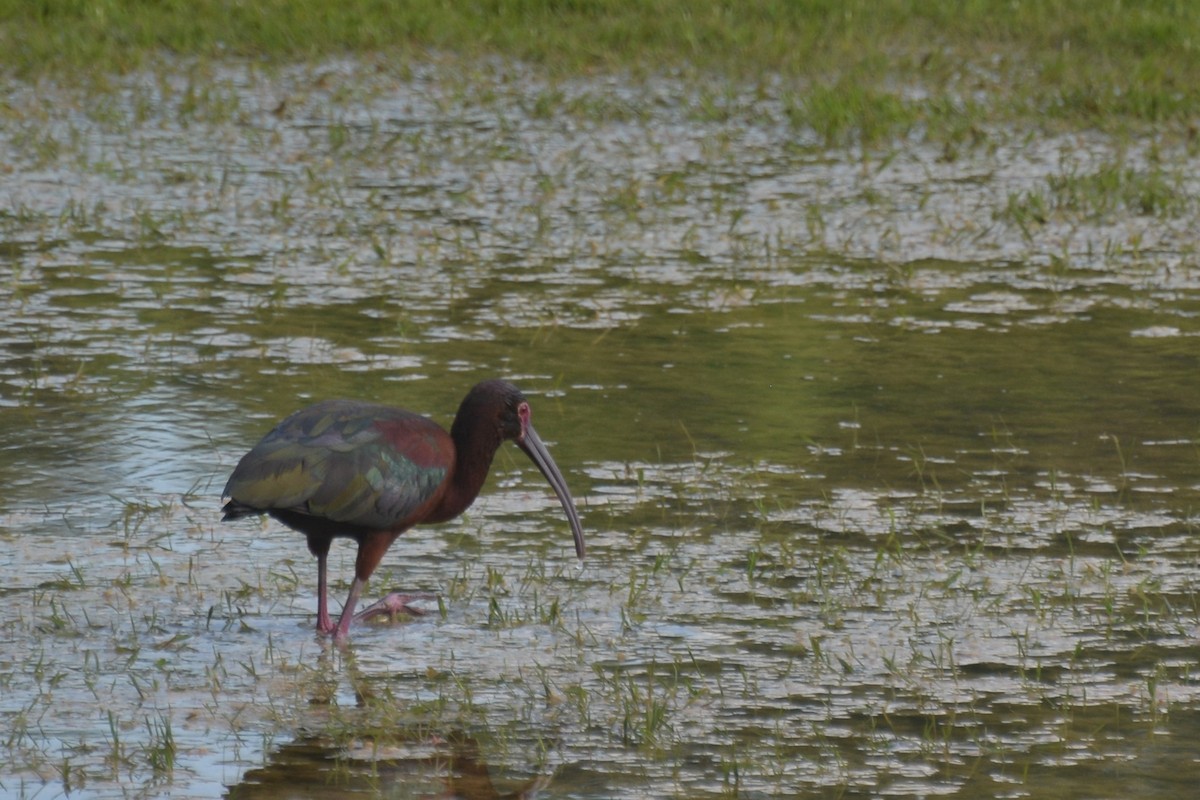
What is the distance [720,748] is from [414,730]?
731 millimetres

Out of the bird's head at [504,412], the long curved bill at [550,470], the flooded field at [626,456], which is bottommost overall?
the flooded field at [626,456]

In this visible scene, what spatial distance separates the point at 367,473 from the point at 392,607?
42cm

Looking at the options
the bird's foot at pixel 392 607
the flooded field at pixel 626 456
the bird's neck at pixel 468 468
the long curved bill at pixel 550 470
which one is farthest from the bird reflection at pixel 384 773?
the long curved bill at pixel 550 470

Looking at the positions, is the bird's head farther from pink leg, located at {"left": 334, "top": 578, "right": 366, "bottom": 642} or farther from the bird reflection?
the bird reflection

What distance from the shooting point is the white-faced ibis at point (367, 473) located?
225 inches

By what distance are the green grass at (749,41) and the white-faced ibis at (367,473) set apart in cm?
897

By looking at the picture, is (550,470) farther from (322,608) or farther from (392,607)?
(322,608)

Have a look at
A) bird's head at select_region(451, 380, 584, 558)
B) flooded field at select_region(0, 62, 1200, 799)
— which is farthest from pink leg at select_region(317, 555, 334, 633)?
bird's head at select_region(451, 380, 584, 558)

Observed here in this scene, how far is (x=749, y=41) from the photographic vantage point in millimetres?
17344

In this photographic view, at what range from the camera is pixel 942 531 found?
22.3 ft

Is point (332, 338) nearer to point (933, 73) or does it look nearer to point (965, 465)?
point (965, 465)

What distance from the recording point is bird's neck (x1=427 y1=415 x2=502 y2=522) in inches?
241

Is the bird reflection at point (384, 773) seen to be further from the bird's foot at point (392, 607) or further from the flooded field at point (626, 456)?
the bird's foot at point (392, 607)

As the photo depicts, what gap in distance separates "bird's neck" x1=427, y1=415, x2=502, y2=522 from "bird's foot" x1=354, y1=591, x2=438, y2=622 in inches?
9.5
